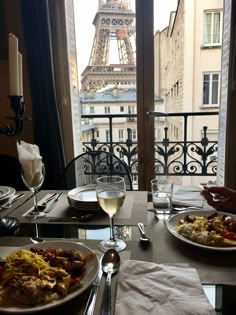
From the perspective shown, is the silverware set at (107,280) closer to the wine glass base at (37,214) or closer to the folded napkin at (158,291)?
the folded napkin at (158,291)

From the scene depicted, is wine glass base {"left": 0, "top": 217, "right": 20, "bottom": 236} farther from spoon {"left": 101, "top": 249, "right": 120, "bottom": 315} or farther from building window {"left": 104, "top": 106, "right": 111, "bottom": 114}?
building window {"left": 104, "top": 106, "right": 111, "bottom": 114}

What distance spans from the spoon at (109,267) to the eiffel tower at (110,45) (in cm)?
196

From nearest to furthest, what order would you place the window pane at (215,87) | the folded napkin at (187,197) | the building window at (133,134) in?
the folded napkin at (187,197) → the window pane at (215,87) → the building window at (133,134)

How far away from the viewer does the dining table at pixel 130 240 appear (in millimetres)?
601

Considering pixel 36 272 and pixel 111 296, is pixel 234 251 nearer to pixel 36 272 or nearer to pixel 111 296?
pixel 111 296

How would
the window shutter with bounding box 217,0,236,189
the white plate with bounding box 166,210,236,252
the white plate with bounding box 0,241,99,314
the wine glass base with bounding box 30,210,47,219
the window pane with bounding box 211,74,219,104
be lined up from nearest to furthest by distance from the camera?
1. the white plate with bounding box 0,241,99,314
2. the white plate with bounding box 166,210,236,252
3. the wine glass base with bounding box 30,210,47,219
4. the window shutter with bounding box 217,0,236,189
5. the window pane with bounding box 211,74,219,104

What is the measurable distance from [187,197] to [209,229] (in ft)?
1.18

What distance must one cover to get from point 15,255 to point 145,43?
207 cm

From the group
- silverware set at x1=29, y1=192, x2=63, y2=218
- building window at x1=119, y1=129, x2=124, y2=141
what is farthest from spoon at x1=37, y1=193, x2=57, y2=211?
building window at x1=119, y1=129, x2=124, y2=141

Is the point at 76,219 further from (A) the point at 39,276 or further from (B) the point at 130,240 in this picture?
(A) the point at 39,276

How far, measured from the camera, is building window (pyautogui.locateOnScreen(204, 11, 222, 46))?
7.67 ft

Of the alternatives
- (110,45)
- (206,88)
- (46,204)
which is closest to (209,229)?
(46,204)

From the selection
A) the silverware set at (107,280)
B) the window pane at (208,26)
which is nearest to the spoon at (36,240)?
the silverware set at (107,280)

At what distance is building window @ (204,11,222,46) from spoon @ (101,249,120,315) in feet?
7.39
